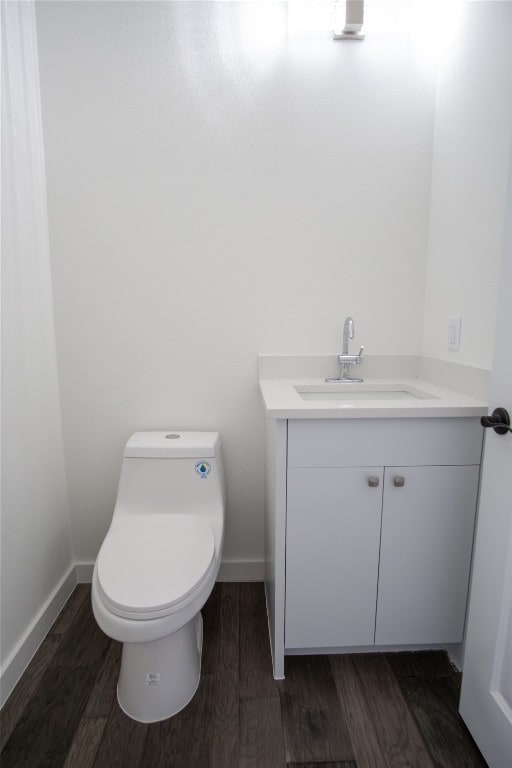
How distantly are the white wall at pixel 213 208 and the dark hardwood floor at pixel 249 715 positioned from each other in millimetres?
625

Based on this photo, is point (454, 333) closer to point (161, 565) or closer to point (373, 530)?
point (373, 530)

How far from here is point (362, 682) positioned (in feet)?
4.58

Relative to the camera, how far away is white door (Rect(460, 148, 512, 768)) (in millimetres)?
1038

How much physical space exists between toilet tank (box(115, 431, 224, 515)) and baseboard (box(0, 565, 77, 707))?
46 centimetres

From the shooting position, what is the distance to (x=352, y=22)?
1.53 m

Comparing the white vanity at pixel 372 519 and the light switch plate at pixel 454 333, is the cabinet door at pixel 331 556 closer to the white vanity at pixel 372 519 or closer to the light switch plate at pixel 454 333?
the white vanity at pixel 372 519

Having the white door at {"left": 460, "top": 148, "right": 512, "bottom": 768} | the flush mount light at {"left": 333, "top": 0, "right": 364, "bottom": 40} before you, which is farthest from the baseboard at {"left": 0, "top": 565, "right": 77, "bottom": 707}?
the flush mount light at {"left": 333, "top": 0, "right": 364, "bottom": 40}

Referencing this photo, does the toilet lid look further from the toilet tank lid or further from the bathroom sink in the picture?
the bathroom sink

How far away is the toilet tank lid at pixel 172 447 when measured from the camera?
5.33 feet

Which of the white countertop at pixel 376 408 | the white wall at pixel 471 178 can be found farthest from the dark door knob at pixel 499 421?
the white wall at pixel 471 178

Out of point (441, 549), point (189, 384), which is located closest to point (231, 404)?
point (189, 384)

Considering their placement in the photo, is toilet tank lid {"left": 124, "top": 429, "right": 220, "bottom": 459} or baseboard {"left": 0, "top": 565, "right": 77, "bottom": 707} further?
toilet tank lid {"left": 124, "top": 429, "right": 220, "bottom": 459}

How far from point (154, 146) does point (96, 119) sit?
9.2 inches

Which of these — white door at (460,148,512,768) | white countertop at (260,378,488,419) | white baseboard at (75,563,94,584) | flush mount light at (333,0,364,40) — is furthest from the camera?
white baseboard at (75,563,94,584)
